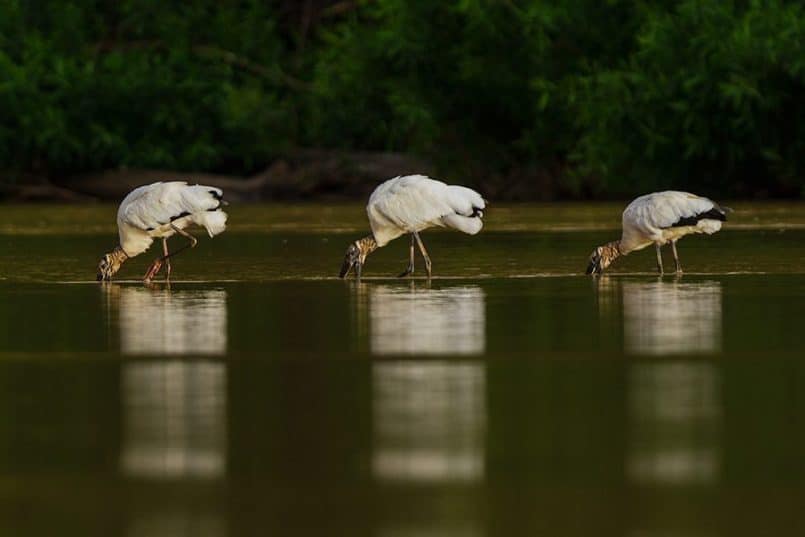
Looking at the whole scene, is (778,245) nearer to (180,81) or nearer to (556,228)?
(556,228)

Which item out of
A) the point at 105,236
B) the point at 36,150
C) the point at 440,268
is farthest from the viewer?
the point at 36,150

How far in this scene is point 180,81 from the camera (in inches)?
1543

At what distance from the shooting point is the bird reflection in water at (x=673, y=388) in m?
6.35

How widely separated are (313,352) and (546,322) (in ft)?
5.70

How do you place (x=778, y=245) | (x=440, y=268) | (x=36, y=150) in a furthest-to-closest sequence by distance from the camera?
(x=36, y=150) → (x=778, y=245) → (x=440, y=268)

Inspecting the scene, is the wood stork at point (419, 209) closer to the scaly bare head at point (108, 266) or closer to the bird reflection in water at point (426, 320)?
the bird reflection in water at point (426, 320)

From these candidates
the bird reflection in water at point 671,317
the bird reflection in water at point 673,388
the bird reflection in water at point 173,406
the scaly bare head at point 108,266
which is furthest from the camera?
the scaly bare head at point 108,266

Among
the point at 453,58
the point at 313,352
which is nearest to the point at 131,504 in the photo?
the point at 313,352

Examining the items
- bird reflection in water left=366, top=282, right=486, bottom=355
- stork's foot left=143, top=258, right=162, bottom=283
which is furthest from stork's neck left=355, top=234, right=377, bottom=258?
stork's foot left=143, top=258, right=162, bottom=283

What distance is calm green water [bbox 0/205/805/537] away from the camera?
18.8 ft

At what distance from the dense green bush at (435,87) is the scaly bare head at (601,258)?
47.4ft

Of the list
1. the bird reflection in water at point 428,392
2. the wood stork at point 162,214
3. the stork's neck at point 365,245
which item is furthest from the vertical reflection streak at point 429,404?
the wood stork at point 162,214

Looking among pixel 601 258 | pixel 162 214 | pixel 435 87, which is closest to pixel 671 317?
pixel 601 258

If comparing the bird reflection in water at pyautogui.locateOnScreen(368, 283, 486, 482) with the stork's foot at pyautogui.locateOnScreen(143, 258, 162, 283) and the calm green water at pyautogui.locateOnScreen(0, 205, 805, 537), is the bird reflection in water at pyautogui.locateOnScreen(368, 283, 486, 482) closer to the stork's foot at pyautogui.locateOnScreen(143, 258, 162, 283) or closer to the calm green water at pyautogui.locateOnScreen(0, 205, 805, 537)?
the calm green water at pyautogui.locateOnScreen(0, 205, 805, 537)
